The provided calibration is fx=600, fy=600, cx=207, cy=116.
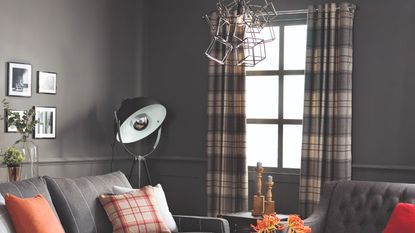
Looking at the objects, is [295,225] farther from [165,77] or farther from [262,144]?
[165,77]

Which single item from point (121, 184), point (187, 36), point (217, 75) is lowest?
point (121, 184)

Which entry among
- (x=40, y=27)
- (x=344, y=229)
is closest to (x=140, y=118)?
(x=40, y=27)

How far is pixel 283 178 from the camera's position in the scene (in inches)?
232

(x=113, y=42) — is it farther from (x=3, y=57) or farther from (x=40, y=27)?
(x=3, y=57)

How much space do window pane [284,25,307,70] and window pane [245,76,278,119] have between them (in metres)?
0.23

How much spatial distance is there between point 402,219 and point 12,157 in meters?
2.87

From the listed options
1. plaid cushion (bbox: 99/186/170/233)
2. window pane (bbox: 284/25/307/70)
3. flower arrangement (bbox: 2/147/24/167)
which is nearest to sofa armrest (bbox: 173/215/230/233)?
plaid cushion (bbox: 99/186/170/233)

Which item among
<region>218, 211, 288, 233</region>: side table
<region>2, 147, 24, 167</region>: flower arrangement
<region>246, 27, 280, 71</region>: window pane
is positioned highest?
<region>246, 27, 280, 71</region>: window pane

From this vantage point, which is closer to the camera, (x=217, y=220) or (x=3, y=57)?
(x=217, y=220)

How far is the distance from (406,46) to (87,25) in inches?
119

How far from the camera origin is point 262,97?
6.15 meters

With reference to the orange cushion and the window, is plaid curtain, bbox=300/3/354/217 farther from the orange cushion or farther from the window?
the orange cushion

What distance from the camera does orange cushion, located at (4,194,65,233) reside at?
3.40 m

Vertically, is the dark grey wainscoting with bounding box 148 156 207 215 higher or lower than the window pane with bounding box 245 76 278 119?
lower
